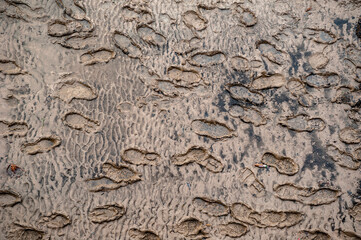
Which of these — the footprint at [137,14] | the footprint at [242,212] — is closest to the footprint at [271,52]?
the footprint at [137,14]

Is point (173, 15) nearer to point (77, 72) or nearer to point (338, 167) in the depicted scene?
point (77, 72)

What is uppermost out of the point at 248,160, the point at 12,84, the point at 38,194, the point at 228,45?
the point at 228,45

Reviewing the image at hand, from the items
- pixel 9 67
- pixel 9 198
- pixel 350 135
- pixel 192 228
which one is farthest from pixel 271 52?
pixel 9 198

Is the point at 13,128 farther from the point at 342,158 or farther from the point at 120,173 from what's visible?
the point at 342,158

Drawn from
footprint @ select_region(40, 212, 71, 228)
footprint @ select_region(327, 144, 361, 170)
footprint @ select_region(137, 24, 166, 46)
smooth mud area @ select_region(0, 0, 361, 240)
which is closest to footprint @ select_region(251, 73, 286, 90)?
smooth mud area @ select_region(0, 0, 361, 240)

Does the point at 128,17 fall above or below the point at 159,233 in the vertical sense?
above

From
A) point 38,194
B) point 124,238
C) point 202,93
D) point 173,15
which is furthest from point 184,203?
point 173,15

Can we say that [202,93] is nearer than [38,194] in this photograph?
No
